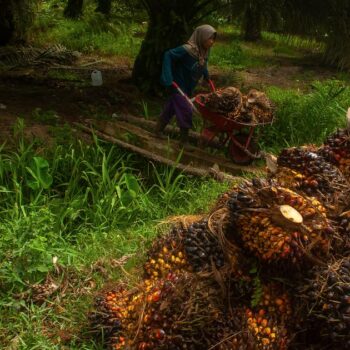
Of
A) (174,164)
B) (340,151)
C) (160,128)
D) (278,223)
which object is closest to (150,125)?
(160,128)

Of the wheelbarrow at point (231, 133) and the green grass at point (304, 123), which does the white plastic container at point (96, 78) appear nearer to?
the green grass at point (304, 123)

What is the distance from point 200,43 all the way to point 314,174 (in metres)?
3.06

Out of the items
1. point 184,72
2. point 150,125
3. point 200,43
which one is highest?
point 200,43

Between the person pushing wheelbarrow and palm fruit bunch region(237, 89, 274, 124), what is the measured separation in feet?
1.64

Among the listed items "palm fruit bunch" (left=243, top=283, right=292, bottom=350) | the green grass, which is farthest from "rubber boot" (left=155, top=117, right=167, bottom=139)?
"palm fruit bunch" (left=243, top=283, right=292, bottom=350)

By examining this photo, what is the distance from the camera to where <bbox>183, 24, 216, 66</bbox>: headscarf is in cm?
529

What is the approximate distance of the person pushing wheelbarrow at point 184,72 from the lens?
5289 mm

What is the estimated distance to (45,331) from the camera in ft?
9.33

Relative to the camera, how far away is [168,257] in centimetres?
261

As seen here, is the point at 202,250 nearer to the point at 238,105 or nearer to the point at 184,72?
the point at 238,105

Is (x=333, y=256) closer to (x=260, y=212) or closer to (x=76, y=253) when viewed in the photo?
(x=260, y=212)

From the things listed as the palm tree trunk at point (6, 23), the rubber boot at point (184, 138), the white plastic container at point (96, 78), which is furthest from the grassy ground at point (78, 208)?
the palm tree trunk at point (6, 23)

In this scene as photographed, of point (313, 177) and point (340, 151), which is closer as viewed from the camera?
point (313, 177)

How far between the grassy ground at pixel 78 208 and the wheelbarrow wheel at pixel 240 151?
0.61 metres
